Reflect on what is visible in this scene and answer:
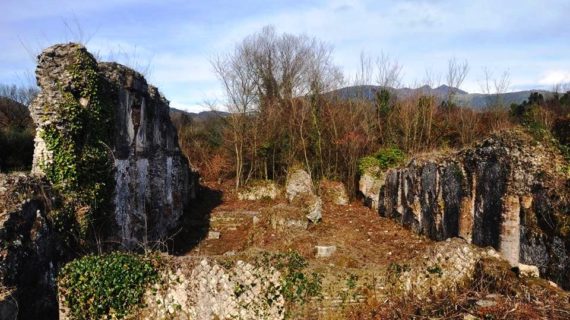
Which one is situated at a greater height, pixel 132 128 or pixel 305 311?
pixel 132 128

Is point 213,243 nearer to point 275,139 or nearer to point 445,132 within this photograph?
point 275,139

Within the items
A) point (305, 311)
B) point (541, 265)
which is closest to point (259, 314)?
point (305, 311)

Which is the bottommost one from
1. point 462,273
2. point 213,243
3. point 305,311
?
point 213,243

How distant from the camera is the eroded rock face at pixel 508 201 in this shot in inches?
373

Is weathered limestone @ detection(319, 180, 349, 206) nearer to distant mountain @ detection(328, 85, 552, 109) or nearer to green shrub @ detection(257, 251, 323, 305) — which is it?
distant mountain @ detection(328, 85, 552, 109)

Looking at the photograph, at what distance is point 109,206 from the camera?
12.0 m

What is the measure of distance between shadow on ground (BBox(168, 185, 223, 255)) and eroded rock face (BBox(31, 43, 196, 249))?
570 millimetres

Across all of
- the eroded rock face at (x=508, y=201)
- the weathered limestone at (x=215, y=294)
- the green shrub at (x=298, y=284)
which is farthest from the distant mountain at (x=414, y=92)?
the weathered limestone at (x=215, y=294)

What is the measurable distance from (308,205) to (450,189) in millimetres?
6147

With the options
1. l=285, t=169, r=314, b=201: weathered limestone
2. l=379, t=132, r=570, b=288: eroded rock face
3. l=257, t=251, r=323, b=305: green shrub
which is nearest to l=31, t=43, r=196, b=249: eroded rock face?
l=285, t=169, r=314, b=201: weathered limestone

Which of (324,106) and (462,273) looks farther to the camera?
(324,106)

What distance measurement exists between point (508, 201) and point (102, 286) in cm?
936

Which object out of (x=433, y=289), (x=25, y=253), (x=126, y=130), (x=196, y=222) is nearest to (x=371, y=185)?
(x=196, y=222)

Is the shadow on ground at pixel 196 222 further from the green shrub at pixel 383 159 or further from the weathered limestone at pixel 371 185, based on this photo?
the green shrub at pixel 383 159
